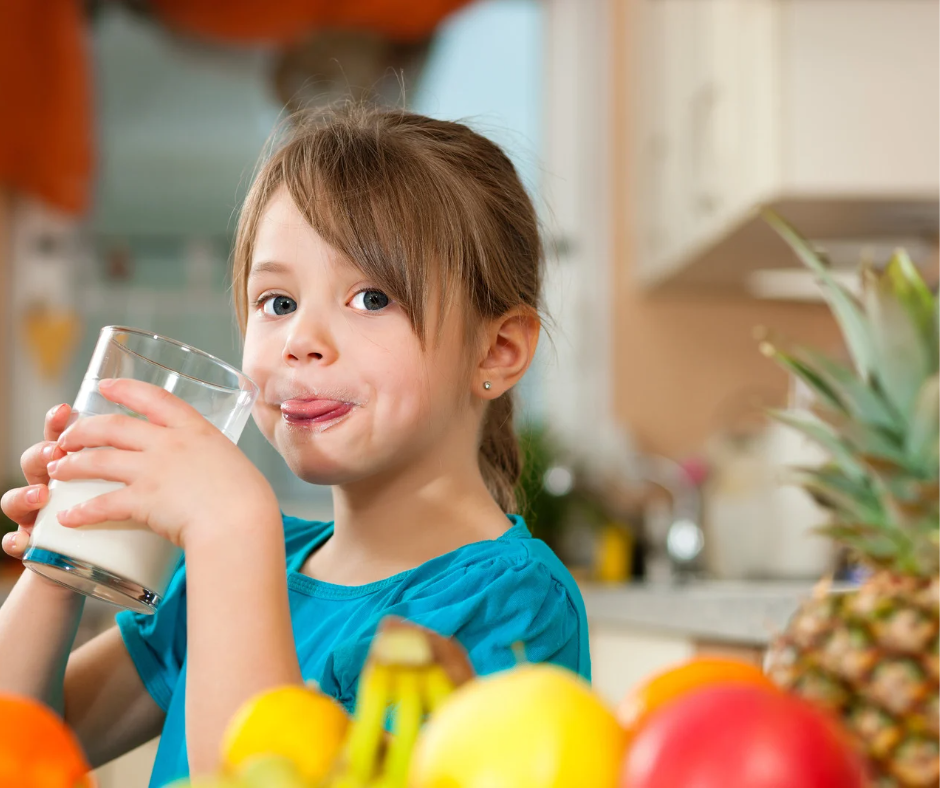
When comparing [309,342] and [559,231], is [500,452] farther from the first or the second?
[559,231]

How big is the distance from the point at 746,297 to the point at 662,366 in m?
A: 0.35

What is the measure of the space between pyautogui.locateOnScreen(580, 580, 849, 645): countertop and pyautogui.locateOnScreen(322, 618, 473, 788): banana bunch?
140cm

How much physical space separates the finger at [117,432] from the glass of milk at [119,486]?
0.06 meters

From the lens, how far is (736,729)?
1.11 ft

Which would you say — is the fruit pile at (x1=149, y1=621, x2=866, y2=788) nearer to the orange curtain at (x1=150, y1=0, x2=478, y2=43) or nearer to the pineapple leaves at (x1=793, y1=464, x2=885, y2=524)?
the pineapple leaves at (x1=793, y1=464, x2=885, y2=524)

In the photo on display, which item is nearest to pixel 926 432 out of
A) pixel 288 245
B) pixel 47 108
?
pixel 288 245

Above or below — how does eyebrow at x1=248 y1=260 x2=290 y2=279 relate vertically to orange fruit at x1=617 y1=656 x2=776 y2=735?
above

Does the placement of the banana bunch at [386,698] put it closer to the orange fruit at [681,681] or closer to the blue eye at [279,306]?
the orange fruit at [681,681]

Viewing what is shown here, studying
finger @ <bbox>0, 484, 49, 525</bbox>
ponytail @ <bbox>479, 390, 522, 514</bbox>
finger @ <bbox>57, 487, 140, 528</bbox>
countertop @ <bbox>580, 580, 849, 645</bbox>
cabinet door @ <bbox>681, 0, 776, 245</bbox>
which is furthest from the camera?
cabinet door @ <bbox>681, 0, 776, 245</bbox>

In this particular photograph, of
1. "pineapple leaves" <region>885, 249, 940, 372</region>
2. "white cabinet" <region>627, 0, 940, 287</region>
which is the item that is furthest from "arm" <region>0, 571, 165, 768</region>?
"white cabinet" <region>627, 0, 940, 287</region>

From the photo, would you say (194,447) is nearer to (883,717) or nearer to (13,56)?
(883,717)

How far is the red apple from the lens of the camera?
33 centimetres

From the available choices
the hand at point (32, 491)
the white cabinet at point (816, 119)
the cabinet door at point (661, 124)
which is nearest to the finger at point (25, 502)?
the hand at point (32, 491)

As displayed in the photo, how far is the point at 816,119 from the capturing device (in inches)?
87.7
